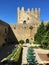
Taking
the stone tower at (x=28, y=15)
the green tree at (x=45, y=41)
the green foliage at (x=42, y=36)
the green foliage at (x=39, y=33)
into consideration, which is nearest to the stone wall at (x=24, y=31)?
the green foliage at (x=42, y=36)

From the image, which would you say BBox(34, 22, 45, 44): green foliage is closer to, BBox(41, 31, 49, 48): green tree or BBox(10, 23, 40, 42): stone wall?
BBox(10, 23, 40, 42): stone wall

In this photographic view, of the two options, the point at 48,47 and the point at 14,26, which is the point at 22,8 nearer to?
the point at 14,26

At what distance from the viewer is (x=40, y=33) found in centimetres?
4075

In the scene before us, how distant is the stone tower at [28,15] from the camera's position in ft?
187

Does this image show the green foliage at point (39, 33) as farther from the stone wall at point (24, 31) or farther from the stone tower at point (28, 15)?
the stone tower at point (28, 15)

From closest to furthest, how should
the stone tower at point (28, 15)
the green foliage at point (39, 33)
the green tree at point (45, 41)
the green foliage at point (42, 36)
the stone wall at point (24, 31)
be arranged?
1. the green tree at point (45, 41)
2. the green foliage at point (42, 36)
3. the green foliage at point (39, 33)
4. the stone wall at point (24, 31)
5. the stone tower at point (28, 15)

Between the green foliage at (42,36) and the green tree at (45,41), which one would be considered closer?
the green tree at (45,41)

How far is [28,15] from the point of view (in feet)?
189

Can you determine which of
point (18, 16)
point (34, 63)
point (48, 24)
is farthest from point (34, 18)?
point (34, 63)

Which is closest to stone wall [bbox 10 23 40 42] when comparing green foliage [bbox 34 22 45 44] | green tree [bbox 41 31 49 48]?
green foliage [bbox 34 22 45 44]

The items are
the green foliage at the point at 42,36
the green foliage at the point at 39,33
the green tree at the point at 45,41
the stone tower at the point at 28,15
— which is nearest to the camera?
the green tree at the point at 45,41

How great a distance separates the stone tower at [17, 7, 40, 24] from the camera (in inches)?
2249

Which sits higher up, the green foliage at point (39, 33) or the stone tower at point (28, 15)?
the stone tower at point (28, 15)

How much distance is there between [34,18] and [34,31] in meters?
14.9
